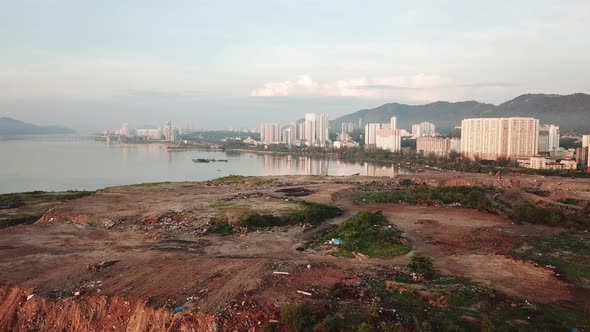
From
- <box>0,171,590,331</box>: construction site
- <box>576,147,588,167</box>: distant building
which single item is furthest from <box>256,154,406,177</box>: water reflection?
<box>0,171,590,331</box>: construction site

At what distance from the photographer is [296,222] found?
34.0ft

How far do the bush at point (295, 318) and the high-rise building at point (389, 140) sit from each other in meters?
62.8

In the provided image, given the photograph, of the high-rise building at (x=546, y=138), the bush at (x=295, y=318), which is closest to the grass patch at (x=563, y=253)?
the bush at (x=295, y=318)

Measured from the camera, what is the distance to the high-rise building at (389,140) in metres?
67.4

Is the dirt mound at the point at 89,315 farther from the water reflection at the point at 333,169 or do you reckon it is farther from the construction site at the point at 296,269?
the water reflection at the point at 333,169

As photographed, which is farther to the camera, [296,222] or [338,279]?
[296,222]

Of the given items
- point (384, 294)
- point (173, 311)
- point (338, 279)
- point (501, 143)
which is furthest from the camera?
point (501, 143)

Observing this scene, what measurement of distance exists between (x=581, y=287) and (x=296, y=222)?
595cm

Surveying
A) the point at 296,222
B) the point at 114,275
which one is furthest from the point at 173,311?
the point at 296,222

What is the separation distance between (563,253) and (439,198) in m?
5.25

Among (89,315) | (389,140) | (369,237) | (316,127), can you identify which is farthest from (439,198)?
(316,127)

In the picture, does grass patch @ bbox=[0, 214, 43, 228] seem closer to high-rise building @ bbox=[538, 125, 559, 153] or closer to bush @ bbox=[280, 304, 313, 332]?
bush @ bbox=[280, 304, 313, 332]

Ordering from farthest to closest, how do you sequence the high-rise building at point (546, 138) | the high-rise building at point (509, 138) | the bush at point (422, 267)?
the high-rise building at point (546, 138), the high-rise building at point (509, 138), the bush at point (422, 267)

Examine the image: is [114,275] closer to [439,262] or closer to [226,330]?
[226,330]
